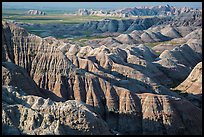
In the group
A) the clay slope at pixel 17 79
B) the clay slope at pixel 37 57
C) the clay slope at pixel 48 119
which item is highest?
the clay slope at pixel 37 57

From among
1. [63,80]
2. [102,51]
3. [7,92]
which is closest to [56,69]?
[63,80]

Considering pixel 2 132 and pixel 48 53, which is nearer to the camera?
pixel 2 132

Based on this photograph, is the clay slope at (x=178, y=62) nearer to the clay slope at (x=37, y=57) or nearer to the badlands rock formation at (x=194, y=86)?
the badlands rock formation at (x=194, y=86)

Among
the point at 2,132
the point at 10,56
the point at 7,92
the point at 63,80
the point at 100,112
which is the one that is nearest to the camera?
the point at 2,132

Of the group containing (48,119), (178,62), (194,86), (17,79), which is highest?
(178,62)

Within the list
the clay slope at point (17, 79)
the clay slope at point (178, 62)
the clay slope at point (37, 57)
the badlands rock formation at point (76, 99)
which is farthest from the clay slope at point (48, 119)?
the clay slope at point (178, 62)

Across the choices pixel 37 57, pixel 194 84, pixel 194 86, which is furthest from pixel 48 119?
pixel 194 84

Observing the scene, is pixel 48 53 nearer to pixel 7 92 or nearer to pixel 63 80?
pixel 63 80

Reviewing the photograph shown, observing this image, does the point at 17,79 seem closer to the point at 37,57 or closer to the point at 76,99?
the point at 76,99
